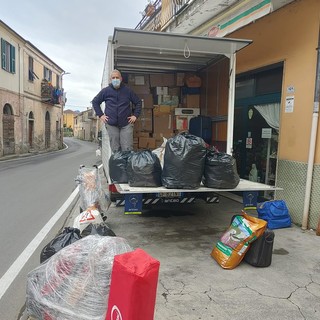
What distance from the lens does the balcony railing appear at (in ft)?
30.1

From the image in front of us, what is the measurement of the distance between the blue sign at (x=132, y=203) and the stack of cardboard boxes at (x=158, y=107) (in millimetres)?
3784

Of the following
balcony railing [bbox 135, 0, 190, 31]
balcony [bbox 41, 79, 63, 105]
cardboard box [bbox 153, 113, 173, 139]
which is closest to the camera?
cardboard box [bbox 153, 113, 173, 139]

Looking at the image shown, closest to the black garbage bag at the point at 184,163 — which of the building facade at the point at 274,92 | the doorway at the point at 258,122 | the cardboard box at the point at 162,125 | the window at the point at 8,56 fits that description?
the building facade at the point at 274,92

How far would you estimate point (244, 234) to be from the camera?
374 cm

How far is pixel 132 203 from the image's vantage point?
410 centimetres

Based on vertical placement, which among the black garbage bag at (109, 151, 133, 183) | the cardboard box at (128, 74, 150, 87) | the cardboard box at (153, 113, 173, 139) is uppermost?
the cardboard box at (128, 74, 150, 87)

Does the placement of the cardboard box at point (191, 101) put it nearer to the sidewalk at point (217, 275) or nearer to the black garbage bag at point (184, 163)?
the sidewalk at point (217, 275)

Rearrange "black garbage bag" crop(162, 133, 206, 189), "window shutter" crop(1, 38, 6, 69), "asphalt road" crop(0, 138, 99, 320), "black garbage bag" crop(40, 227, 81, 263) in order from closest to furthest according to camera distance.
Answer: "black garbage bag" crop(40, 227, 81, 263)
"asphalt road" crop(0, 138, 99, 320)
"black garbage bag" crop(162, 133, 206, 189)
"window shutter" crop(1, 38, 6, 69)

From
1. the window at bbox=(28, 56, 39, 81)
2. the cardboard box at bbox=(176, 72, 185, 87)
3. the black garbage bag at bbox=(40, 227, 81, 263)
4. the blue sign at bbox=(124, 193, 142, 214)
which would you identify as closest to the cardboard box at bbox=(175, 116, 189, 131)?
the cardboard box at bbox=(176, 72, 185, 87)

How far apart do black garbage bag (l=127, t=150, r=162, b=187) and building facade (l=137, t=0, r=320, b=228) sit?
2698 millimetres

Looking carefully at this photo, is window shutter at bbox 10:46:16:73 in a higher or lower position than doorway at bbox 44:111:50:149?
higher

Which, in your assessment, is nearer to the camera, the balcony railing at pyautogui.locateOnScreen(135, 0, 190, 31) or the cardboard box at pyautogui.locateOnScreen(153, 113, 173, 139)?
the cardboard box at pyautogui.locateOnScreen(153, 113, 173, 139)

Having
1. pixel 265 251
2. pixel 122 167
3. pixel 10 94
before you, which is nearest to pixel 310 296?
pixel 265 251

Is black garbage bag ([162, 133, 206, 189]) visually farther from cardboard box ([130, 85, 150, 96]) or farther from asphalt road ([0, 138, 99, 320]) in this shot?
cardboard box ([130, 85, 150, 96])
